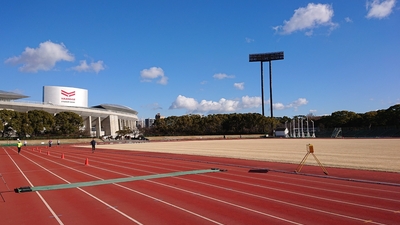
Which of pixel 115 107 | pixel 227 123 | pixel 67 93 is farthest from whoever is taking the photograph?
pixel 115 107

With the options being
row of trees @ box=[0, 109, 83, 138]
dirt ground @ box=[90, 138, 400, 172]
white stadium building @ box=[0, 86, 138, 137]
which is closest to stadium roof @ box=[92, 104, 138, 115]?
white stadium building @ box=[0, 86, 138, 137]

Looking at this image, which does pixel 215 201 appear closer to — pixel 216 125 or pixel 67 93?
pixel 216 125

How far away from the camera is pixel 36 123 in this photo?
83.3 metres

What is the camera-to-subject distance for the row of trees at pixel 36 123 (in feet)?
256

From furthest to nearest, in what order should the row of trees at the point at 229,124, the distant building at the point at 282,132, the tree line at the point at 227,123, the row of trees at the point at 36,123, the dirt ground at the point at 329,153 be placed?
the row of trees at the point at 229,124
the distant building at the point at 282,132
the tree line at the point at 227,123
the row of trees at the point at 36,123
the dirt ground at the point at 329,153

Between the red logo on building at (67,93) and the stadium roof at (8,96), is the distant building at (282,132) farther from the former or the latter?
the stadium roof at (8,96)

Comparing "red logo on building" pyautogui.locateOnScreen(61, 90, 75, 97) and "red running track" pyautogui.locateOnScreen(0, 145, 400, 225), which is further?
"red logo on building" pyautogui.locateOnScreen(61, 90, 75, 97)

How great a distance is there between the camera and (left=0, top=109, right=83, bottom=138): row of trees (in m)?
78.1

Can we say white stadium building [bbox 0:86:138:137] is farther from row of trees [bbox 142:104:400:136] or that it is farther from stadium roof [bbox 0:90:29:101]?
row of trees [bbox 142:104:400:136]

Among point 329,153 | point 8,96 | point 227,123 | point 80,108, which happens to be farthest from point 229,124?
point 329,153

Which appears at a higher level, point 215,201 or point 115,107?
point 115,107

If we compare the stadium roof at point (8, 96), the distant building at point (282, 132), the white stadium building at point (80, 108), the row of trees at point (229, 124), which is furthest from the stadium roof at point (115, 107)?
the distant building at point (282, 132)

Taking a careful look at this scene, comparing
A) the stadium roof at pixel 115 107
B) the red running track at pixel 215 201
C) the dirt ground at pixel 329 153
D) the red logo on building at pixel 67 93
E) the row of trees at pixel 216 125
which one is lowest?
the dirt ground at pixel 329 153

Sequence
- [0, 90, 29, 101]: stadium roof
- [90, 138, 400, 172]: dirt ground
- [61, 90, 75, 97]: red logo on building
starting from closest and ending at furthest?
[90, 138, 400, 172]: dirt ground
[0, 90, 29, 101]: stadium roof
[61, 90, 75, 97]: red logo on building
